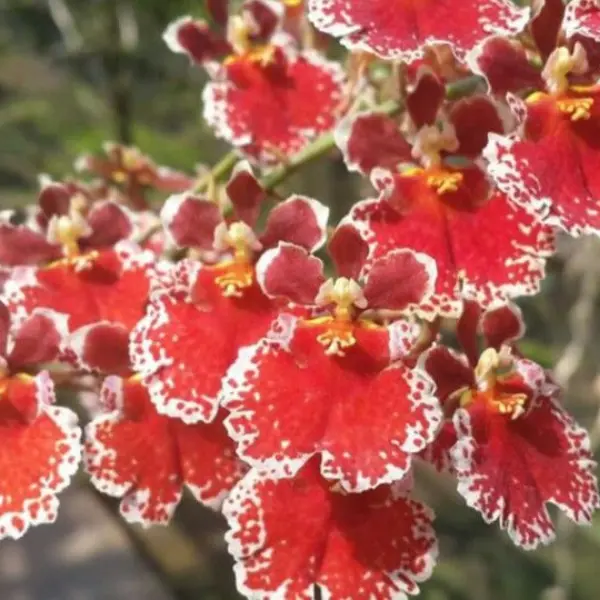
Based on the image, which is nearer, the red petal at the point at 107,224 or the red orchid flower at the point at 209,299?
the red orchid flower at the point at 209,299

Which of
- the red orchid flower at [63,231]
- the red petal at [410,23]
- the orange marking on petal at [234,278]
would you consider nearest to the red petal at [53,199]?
the red orchid flower at [63,231]

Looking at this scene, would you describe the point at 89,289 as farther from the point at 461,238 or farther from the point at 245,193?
the point at 461,238

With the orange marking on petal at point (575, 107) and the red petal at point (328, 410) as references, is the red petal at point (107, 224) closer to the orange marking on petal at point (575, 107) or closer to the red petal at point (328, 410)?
the red petal at point (328, 410)

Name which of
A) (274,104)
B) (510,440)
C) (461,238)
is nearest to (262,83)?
(274,104)

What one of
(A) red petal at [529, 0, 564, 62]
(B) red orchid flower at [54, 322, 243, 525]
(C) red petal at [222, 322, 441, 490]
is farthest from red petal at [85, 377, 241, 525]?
(A) red petal at [529, 0, 564, 62]

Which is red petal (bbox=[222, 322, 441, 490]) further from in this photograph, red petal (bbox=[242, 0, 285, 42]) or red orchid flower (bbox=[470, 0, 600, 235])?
red petal (bbox=[242, 0, 285, 42])

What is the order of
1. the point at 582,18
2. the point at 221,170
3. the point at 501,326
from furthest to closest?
the point at 221,170 → the point at 501,326 → the point at 582,18
